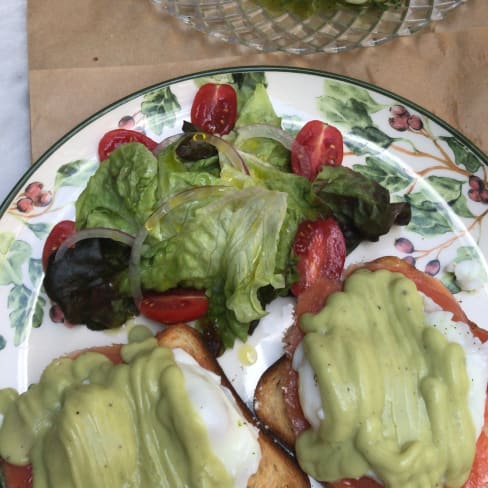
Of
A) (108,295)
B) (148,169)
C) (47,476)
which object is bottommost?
(47,476)

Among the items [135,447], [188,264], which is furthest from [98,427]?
[188,264]

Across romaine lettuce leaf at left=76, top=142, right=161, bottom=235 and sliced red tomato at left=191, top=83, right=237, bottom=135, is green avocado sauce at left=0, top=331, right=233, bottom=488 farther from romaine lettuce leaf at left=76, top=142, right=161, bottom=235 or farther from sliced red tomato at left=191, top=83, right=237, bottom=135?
sliced red tomato at left=191, top=83, right=237, bottom=135

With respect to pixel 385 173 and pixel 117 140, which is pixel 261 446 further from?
pixel 117 140

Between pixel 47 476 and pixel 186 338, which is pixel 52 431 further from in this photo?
pixel 186 338

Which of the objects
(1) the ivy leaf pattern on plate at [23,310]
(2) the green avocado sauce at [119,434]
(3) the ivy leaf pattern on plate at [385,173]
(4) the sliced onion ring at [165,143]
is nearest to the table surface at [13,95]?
(1) the ivy leaf pattern on plate at [23,310]

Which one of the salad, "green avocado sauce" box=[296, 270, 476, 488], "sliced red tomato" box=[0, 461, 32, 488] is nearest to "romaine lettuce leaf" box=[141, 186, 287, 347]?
the salad

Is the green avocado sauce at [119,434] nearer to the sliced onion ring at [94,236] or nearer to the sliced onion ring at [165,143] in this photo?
the sliced onion ring at [94,236]
